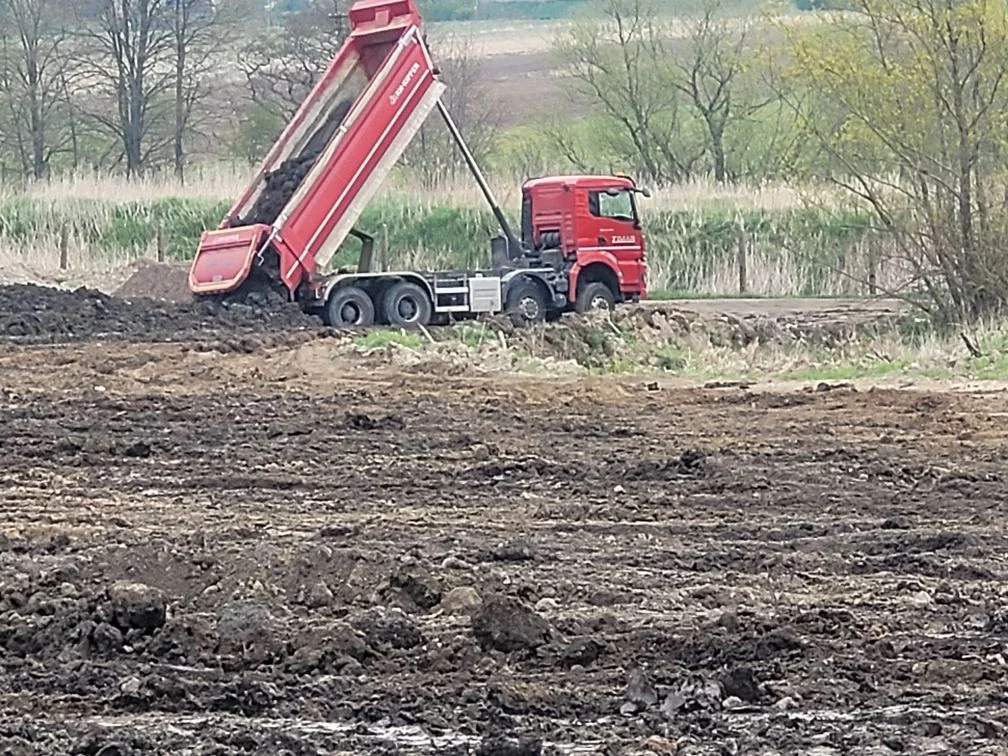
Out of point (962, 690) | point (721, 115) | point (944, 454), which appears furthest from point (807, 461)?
point (721, 115)

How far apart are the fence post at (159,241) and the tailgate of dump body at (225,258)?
14.4 m

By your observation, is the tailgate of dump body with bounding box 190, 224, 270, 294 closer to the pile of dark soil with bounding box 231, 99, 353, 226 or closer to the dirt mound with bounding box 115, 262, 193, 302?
the pile of dark soil with bounding box 231, 99, 353, 226

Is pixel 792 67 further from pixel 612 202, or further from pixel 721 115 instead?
pixel 721 115

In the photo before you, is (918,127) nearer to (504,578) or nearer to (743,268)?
(504,578)

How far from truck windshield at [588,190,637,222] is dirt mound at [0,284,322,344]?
4693 mm

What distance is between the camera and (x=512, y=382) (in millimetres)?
17750

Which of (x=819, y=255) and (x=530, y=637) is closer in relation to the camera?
(x=530, y=637)

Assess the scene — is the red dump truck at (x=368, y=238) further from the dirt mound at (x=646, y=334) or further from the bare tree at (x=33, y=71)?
the bare tree at (x=33, y=71)

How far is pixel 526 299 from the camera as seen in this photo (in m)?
25.7

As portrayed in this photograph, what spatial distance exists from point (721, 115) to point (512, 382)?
37.0 m

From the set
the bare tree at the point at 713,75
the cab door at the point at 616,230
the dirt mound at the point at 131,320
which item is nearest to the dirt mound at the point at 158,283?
the dirt mound at the point at 131,320

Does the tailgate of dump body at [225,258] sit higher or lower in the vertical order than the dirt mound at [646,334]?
higher

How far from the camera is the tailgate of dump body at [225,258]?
79.9ft

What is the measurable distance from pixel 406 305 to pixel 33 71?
31.6 m
